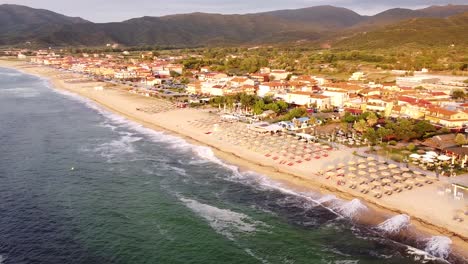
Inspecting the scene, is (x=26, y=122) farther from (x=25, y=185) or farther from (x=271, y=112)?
(x=271, y=112)

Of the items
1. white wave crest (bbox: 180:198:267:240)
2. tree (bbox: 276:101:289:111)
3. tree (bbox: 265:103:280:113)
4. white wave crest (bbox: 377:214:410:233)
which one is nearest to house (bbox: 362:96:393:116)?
tree (bbox: 276:101:289:111)

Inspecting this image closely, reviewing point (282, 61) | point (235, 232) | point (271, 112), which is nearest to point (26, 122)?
point (271, 112)

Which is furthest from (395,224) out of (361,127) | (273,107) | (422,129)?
(273,107)

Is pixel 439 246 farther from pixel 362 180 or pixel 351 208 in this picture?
pixel 362 180

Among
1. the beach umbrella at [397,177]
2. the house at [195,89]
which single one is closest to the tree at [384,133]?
the beach umbrella at [397,177]

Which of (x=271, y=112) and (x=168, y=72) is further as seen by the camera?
(x=168, y=72)

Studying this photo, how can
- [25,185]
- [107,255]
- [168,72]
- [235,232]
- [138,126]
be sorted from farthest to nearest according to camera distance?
[168,72]
[138,126]
[25,185]
[235,232]
[107,255]
